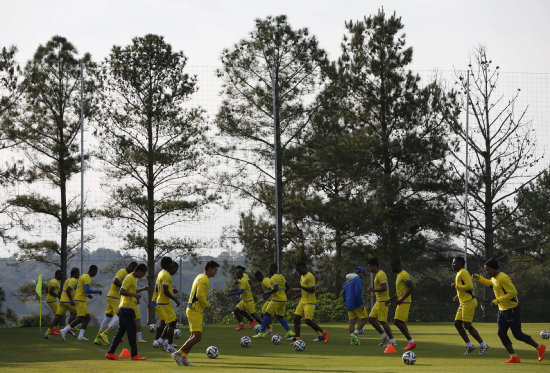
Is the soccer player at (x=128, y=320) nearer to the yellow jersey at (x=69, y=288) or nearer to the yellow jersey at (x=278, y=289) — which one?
the yellow jersey at (x=278, y=289)

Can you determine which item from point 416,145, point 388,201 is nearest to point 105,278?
point 388,201

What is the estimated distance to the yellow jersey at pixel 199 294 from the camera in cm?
1275

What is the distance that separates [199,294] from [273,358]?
2.78 metres

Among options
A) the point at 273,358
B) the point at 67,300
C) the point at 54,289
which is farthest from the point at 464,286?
the point at 54,289

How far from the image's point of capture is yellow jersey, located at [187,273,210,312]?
41.8ft

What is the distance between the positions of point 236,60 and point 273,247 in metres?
8.57

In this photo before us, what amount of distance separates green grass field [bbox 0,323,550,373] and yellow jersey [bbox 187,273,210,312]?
1045 millimetres

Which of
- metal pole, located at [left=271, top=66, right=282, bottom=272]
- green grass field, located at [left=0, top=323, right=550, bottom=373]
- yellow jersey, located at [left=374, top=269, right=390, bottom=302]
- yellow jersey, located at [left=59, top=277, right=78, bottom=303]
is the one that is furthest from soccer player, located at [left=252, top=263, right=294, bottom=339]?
metal pole, located at [left=271, top=66, right=282, bottom=272]

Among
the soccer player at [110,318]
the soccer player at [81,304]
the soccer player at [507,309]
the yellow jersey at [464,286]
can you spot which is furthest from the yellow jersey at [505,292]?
the soccer player at [81,304]

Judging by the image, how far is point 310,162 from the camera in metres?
32.3

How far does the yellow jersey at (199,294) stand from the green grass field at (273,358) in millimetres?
1045

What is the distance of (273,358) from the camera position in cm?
1470

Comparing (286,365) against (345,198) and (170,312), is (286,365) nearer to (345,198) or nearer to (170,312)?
(170,312)

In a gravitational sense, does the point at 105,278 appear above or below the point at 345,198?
below
